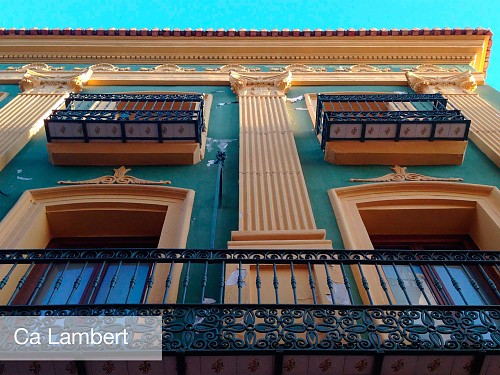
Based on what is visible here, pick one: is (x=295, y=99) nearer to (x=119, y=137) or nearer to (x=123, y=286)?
(x=119, y=137)

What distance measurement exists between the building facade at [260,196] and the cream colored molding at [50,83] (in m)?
0.07

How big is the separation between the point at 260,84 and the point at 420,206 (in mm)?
5832

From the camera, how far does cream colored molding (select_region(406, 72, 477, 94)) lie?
12.6 m

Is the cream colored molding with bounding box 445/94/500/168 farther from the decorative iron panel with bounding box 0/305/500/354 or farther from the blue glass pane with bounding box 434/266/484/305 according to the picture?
the decorative iron panel with bounding box 0/305/500/354

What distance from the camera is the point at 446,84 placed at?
12.8 metres

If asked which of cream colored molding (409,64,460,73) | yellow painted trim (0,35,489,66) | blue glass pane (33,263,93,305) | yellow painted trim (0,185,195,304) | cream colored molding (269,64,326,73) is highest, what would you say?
yellow painted trim (0,35,489,66)

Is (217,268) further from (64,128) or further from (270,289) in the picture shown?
(64,128)

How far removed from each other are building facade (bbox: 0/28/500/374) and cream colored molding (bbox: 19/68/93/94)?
0.23ft

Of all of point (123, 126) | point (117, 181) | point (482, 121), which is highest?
point (123, 126)

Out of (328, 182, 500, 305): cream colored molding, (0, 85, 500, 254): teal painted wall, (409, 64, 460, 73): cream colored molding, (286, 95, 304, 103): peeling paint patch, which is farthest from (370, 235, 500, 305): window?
(409, 64, 460, 73): cream colored molding

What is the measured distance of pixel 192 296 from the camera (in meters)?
6.27

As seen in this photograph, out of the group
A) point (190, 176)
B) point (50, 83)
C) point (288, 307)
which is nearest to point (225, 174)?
point (190, 176)

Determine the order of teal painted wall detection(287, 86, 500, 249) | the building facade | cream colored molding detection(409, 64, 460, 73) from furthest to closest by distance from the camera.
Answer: cream colored molding detection(409, 64, 460, 73), teal painted wall detection(287, 86, 500, 249), the building facade

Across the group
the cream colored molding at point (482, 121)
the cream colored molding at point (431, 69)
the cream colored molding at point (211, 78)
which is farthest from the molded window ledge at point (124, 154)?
the cream colored molding at point (431, 69)
